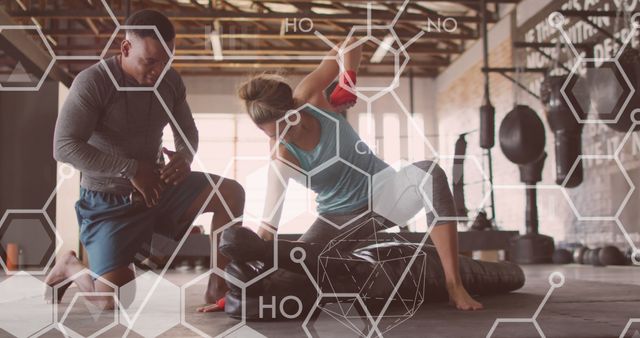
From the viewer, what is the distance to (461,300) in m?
1.88

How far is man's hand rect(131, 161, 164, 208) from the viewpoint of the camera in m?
1.92

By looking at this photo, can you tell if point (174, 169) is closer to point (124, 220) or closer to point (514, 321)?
point (124, 220)

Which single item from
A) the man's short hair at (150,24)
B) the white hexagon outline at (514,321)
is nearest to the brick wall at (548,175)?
the white hexagon outline at (514,321)

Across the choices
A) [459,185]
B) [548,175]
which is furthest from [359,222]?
[548,175]

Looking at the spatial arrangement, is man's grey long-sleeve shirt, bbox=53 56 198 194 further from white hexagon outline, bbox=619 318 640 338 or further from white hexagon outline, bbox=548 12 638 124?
white hexagon outline, bbox=548 12 638 124

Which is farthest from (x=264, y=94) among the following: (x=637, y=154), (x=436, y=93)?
(x=436, y=93)

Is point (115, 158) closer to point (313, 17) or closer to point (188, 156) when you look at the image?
point (188, 156)

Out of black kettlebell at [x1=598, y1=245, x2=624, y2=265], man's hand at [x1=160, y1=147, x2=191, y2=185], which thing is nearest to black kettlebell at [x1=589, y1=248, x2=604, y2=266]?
black kettlebell at [x1=598, y1=245, x2=624, y2=265]

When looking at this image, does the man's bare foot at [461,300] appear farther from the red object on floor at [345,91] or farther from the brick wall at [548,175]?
the brick wall at [548,175]

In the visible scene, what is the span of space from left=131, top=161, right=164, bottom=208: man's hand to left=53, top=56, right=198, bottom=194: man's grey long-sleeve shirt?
0.08 feet

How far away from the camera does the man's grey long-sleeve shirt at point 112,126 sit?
188 cm

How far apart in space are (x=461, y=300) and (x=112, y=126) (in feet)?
3.94

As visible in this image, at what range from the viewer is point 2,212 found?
23.3 feet

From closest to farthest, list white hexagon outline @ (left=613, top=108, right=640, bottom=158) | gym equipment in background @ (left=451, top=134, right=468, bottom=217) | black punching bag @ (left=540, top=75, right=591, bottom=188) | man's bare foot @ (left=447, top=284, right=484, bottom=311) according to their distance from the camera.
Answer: man's bare foot @ (left=447, top=284, right=484, bottom=311)
white hexagon outline @ (left=613, top=108, right=640, bottom=158)
black punching bag @ (left=540, top=75, right=591, bottom=188)
gym equipment in background @ (left=451, top=134, right=468, bottom=217)
